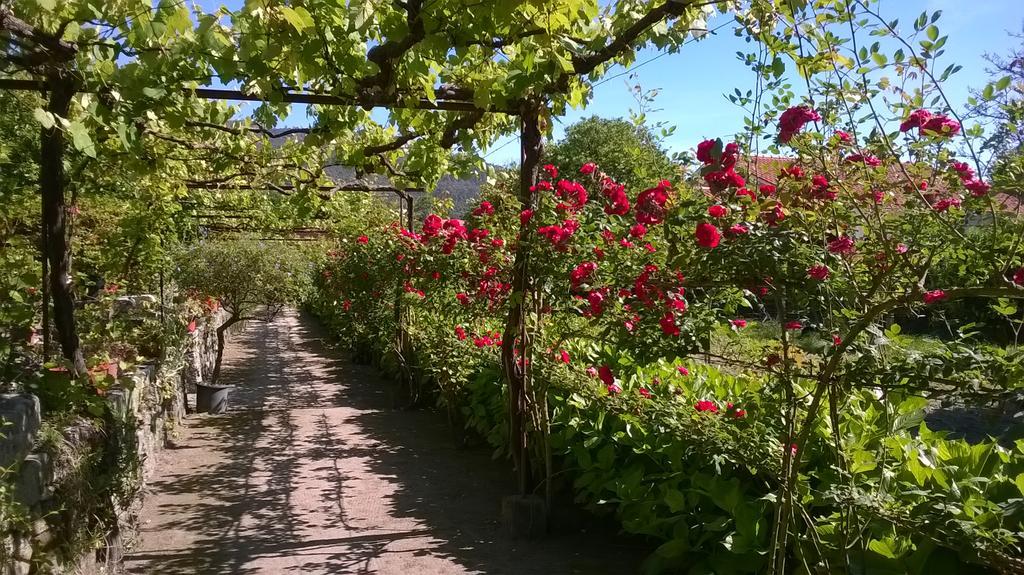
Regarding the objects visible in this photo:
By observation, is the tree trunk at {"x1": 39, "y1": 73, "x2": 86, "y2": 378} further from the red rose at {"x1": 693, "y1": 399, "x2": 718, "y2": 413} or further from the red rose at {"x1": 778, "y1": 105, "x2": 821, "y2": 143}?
the red rose at {"x1": 778, "y1": 105, "x2": 821, "y2": 143}

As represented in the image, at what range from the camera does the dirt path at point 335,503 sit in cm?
374

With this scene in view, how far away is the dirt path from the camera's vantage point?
12.3 feet

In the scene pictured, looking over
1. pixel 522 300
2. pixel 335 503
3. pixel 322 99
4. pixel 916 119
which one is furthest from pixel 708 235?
pixel 335 503

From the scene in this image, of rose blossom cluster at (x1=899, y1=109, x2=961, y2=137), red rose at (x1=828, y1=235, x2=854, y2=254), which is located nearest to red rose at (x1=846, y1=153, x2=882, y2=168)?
rose blossom cluster at (x1=899, y1=109, x2=961, y2=137)

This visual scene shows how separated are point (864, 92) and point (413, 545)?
10.7 ft

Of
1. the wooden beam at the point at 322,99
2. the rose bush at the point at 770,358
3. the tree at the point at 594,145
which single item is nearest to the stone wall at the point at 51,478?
the wooden beam at the point at 322,99

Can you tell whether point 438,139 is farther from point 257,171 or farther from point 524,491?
point 524,491

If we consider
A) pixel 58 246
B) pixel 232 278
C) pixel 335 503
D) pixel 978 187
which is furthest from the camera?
pixel 232 278

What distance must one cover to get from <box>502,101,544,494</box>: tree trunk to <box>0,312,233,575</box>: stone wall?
2.15 metres

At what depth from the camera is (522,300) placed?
12.6 ft

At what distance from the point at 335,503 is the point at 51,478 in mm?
2109

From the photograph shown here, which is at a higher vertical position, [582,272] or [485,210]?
[485,210]

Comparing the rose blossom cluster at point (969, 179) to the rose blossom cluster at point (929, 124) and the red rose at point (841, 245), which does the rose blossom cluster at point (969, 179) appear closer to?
the rose blossom cluster at point (929, 124)

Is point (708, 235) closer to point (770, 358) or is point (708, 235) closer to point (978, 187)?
point (770, 358)
